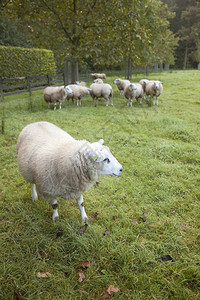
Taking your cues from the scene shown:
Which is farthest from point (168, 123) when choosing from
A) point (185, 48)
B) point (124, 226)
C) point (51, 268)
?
point (185, 48)

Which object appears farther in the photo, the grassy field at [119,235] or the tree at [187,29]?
the tree at [187,29]

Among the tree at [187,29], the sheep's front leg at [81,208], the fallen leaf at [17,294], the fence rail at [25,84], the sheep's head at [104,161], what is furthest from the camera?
the tree at [187,29]

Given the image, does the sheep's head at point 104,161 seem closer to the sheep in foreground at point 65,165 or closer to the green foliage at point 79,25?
the sheep in foreground at point 65,165

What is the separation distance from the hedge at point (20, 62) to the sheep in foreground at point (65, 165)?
38.0 feet

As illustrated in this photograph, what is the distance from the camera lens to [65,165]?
7.81ft

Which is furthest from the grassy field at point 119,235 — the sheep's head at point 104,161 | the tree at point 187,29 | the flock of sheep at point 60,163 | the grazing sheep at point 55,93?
the tree at point 187,29

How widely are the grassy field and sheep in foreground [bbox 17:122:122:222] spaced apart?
1.37ft

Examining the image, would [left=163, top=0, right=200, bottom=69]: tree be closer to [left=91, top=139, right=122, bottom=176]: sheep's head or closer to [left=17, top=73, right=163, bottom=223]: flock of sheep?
[left=17, top=73, right=163, bottom=223]: flock of sheep

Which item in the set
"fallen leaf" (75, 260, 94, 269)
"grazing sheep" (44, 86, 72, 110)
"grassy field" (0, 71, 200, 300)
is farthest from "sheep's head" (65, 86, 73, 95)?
"fallen leaf" (75, 260, 94, 269)

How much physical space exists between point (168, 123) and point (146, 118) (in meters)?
1.01

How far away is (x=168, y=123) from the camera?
6.65m

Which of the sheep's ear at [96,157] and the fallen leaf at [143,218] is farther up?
the sheep's ear at [96,157]

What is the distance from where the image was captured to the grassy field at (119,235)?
1.90m

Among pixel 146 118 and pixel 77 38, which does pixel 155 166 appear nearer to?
pixel 146 118
